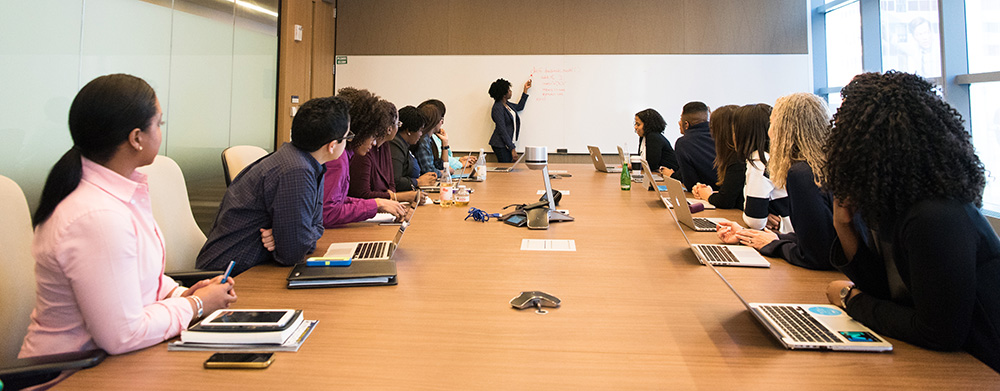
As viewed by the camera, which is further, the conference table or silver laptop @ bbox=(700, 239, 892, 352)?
silver laptop @ bbox=(700, 239, 892, 352)

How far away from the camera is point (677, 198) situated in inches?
97.0

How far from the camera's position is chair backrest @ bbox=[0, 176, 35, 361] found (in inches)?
53.9

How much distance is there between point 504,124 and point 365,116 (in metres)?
4.34

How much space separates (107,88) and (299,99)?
213 inches

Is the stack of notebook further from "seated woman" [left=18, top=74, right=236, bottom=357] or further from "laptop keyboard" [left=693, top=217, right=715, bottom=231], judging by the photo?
"laptop keyboard" [left=693, top=217, right=715, bottom=231]

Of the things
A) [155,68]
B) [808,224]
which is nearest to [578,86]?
[155,68]

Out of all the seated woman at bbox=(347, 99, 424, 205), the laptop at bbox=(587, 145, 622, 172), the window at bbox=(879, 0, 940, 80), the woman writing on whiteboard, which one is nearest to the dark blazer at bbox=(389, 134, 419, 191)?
the seated woman at bbox=(347, 99, 424, 205)

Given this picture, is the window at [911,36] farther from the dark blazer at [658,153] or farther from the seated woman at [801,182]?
the seated woman at [801,182]

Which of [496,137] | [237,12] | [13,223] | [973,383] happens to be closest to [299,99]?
[237,12]

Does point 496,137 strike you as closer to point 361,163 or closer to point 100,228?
point 361,163

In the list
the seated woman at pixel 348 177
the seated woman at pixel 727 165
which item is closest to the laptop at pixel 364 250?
the seated woman at pixel 348 177

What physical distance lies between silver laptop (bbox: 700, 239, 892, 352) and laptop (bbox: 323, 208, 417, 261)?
1057mm

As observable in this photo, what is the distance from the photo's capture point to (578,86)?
7.37m

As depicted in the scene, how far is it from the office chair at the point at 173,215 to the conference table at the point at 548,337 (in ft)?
1.72
